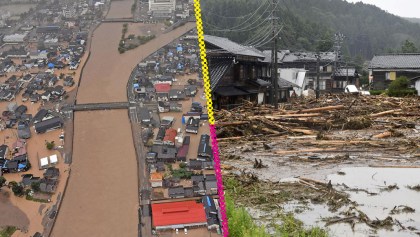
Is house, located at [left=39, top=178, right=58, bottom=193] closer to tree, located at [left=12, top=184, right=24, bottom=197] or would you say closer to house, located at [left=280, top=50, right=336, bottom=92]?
tree, located at [left=12, top=184, right=24, bottom=197]

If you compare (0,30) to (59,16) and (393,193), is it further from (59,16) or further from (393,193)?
(393,193)

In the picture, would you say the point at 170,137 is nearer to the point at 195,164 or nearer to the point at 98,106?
the point at 195,164

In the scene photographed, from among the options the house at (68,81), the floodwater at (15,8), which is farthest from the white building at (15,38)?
the house at (68,81)

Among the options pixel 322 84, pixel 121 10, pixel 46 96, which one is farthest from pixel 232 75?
pixel 322 84

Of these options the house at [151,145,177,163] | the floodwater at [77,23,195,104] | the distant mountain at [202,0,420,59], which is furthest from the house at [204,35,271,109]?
the distant mountain at [202,0,420,59]

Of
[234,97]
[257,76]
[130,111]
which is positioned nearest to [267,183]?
[130,111]

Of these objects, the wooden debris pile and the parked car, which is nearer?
the parked car
